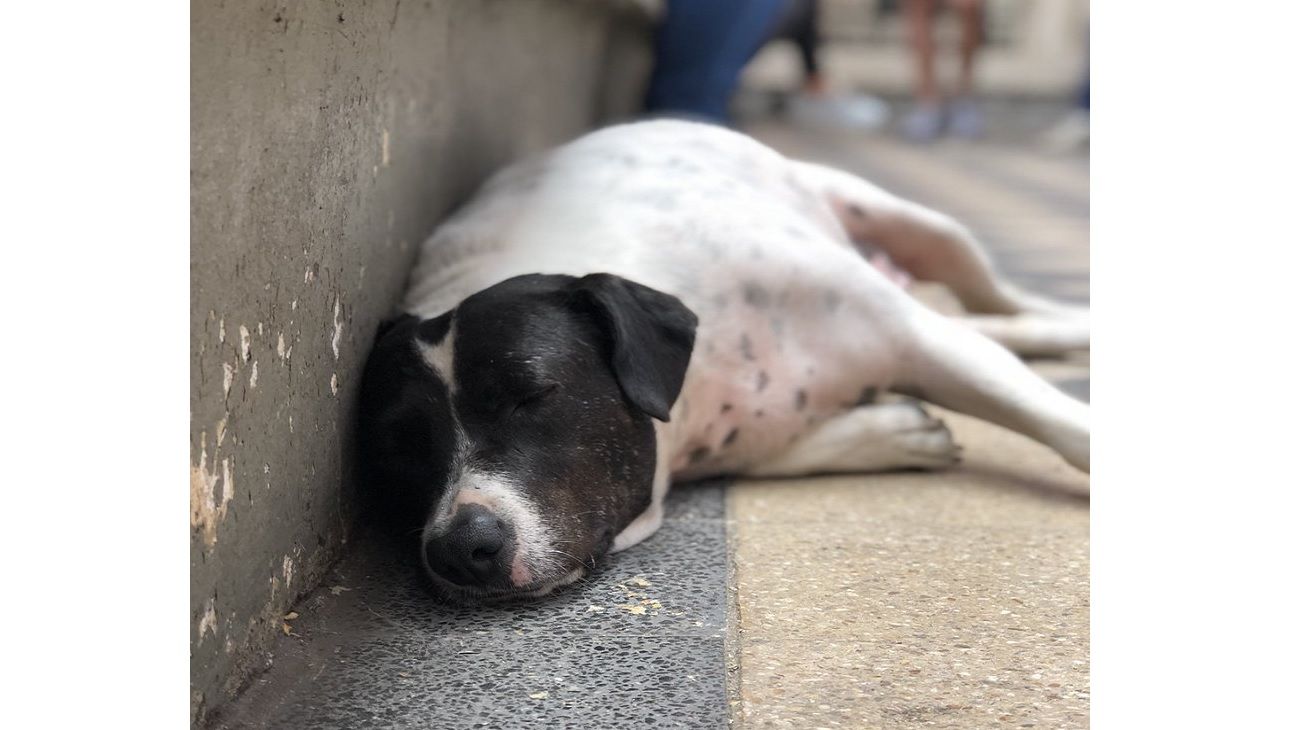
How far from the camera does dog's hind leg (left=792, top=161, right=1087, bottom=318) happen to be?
4.04 m

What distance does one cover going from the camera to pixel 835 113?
12.6 metres

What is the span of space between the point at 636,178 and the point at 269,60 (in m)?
A: 1.34

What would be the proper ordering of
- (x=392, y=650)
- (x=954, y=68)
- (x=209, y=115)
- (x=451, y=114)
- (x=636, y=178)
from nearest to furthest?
(x=209, y=115) → (x=392, y=650) → (x=636, y=178) → (x=451, y=114) → (x=954, y=68)

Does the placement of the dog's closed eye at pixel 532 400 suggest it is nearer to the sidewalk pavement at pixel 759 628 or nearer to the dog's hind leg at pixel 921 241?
the sidewalk pavement at pixel 759 628

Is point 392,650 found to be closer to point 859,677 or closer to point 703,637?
point 703,637

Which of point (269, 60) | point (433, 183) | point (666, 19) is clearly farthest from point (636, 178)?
point (666, 19)

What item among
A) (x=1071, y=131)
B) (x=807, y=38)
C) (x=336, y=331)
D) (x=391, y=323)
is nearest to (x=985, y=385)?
(x=391, y=323)

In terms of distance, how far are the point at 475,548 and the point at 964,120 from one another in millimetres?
10793

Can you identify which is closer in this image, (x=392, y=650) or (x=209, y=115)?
(x=209, y=115)

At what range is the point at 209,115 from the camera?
179 centimetres

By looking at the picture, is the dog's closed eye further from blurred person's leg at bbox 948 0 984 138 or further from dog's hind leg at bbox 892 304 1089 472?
blurred person's leg at bbox 948 0 984 138

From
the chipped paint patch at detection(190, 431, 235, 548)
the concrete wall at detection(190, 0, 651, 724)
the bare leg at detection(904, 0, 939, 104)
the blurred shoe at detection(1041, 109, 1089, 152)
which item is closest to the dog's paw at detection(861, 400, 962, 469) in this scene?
the concrete wall at detection(190, 0, 651, 724)

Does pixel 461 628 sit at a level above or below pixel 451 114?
below
